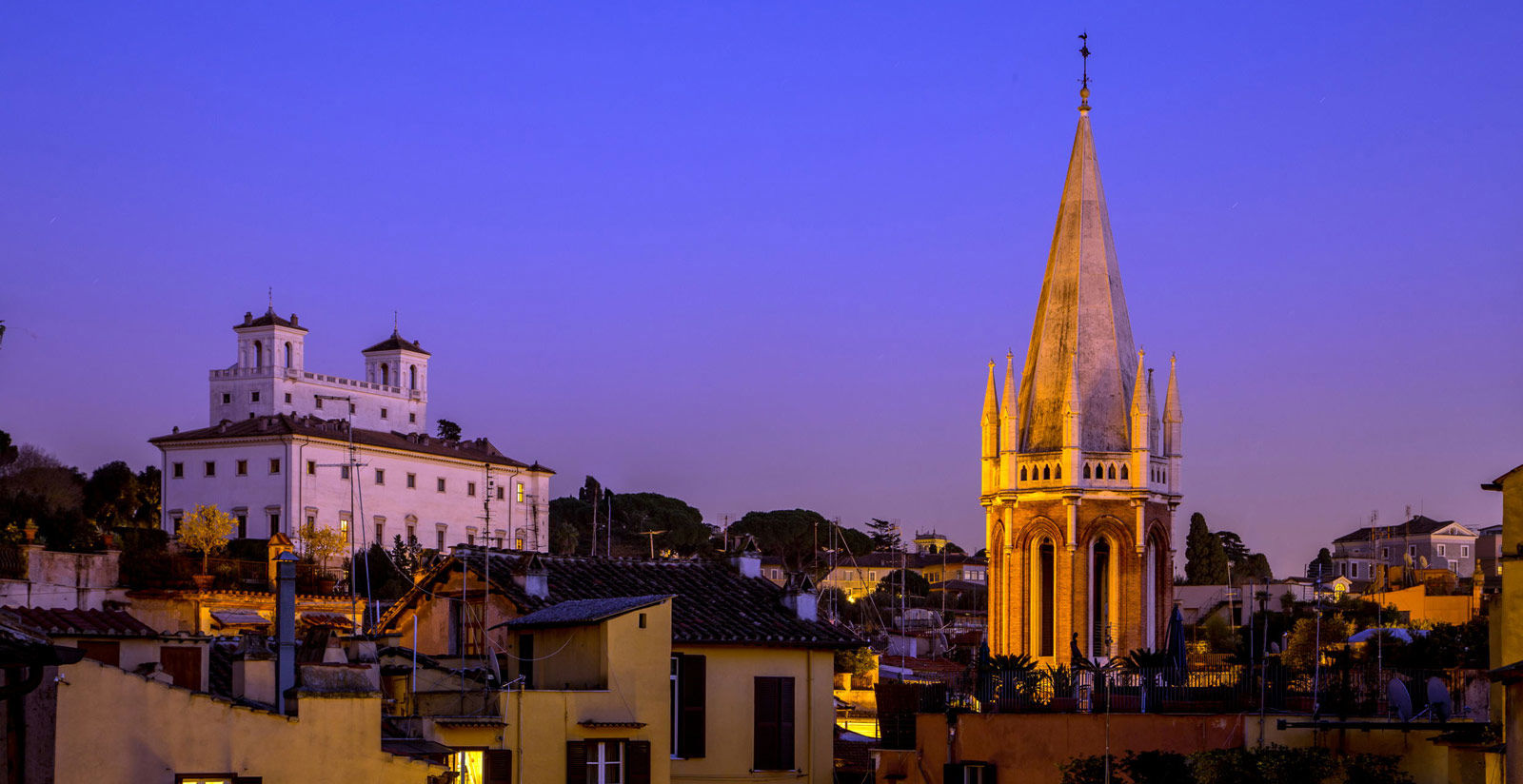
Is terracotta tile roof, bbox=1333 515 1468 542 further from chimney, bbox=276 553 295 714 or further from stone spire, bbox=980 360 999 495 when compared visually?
chimney, bbox=276 553 295 714

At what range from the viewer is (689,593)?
103 feet

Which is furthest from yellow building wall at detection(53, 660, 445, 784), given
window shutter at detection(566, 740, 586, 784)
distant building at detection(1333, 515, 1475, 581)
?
distant building at detection(1333, 515, 1475, 581)

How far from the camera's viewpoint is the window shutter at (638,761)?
26250mm

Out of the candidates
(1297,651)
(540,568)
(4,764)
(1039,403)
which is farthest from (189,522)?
(4,764)

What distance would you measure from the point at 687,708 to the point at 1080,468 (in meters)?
32.5

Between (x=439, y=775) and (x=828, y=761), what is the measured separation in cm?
1024

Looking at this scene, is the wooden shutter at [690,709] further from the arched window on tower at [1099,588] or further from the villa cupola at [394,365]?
the villa cupola at [394,365]

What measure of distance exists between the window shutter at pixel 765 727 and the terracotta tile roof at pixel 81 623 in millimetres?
9992

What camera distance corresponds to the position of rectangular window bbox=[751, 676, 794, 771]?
2955cm

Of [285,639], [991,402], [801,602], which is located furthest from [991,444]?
[285,639]

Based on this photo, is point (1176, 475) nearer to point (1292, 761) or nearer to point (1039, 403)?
point (1039, 403)

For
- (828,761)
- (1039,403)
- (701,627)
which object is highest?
(1039,403)

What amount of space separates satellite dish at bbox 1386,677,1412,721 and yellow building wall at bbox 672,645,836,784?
30.3 feet

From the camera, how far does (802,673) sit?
1186 inches
